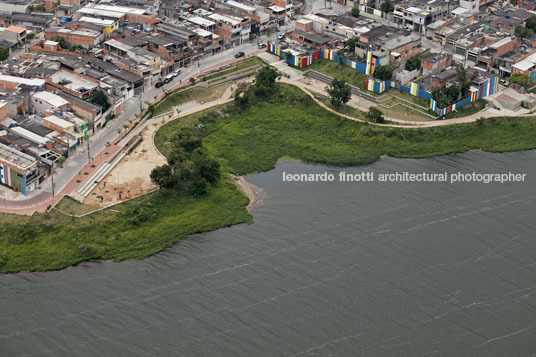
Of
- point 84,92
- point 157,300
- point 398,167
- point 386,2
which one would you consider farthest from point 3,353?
point 386,2

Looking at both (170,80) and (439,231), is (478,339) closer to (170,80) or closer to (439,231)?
(439,231)

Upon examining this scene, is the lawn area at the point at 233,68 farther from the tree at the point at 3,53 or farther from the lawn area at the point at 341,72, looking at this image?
the tree at the point at 3,53

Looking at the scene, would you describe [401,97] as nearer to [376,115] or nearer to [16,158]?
[376,115]

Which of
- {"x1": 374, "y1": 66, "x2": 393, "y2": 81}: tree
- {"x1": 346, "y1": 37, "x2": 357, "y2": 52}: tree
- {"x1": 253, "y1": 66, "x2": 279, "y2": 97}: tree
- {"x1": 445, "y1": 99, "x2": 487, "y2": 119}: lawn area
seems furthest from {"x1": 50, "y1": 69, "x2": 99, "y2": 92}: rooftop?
{"x1": 445, "y1": 99, "x2": 487, "y2": 119}: lawn area

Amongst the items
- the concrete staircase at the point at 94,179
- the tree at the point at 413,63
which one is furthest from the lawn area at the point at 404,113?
the concrete staircase at the point at 94,179

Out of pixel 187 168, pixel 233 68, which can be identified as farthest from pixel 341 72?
pixel 187 168
